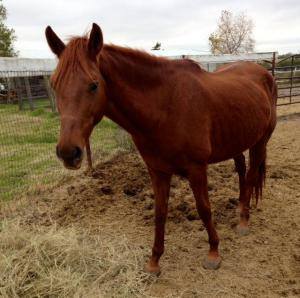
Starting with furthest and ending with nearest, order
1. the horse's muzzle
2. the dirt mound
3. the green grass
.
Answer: the green grass, the dirt mound, the horse's muzzle

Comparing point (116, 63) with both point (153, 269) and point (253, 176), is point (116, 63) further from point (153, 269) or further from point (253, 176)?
point (253, 176)

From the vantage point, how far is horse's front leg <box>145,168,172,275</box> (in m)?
2.88

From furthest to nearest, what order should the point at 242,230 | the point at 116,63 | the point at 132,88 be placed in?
the point at 242,230
the point at 132,88
the point at 116,63

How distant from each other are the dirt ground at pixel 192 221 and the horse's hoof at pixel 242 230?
5 cm

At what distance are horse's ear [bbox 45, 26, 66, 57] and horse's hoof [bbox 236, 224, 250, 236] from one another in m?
2.49

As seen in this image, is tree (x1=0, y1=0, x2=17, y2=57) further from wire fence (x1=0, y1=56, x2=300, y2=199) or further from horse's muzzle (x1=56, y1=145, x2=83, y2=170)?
horse's muzzle (x1=56, y1=145, x2=83, y2=170)

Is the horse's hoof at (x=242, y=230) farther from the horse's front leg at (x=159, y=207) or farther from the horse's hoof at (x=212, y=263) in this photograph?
the horse's front leg at (x=159, y=207)

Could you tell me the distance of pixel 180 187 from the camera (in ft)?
14.9

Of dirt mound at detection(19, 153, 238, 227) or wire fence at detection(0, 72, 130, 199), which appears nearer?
dirt mound at detection(19, 153, 238, 227)

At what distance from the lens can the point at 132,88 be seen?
2410 mm

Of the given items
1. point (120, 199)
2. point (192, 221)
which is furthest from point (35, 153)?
point (192, 221)

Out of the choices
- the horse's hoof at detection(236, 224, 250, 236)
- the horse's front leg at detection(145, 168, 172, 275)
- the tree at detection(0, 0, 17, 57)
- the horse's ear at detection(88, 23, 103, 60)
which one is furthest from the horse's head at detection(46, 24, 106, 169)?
the tree at detection(0, 0, 17, 57)

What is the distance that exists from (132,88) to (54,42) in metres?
0.60

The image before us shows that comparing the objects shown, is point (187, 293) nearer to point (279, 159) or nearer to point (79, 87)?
point (79, 87)
